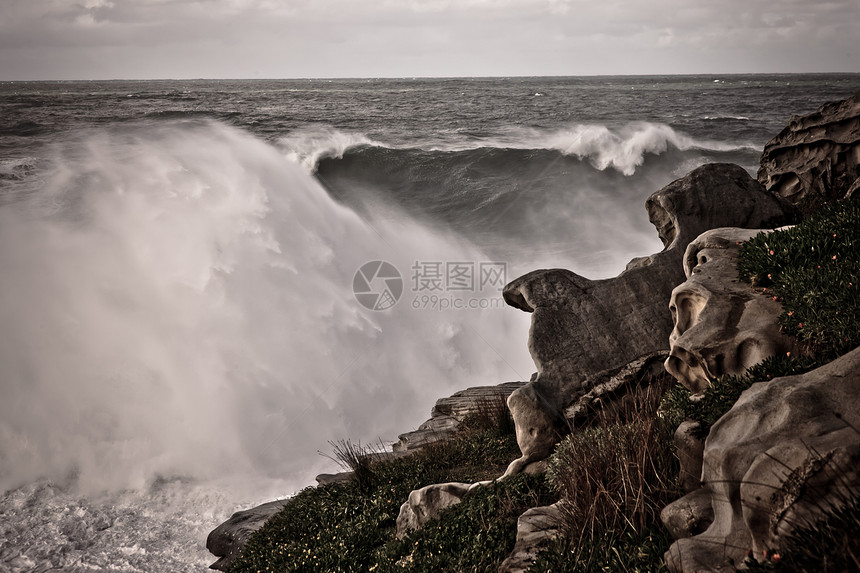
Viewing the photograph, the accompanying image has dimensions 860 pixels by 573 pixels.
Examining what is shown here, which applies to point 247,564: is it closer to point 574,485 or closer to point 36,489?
point 574,485

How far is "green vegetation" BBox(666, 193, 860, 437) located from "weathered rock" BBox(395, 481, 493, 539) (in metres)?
2.40

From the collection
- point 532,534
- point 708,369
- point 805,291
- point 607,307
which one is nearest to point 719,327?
point 708,369

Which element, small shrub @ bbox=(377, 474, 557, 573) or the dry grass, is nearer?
the dry grass

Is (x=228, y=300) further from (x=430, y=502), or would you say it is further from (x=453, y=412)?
(x=430, y=502)

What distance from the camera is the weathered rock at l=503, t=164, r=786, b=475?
23.0ft

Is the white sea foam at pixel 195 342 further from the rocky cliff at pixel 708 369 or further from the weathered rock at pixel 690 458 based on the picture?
the weathered rock at pixel 690 458

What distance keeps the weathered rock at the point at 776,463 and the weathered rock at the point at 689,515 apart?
0.28 feet

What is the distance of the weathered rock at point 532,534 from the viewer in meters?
4.79

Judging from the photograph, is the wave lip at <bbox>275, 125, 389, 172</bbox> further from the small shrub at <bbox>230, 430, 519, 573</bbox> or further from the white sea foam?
the small shrub at <bbox>230, 430, 519, 573</bbox>

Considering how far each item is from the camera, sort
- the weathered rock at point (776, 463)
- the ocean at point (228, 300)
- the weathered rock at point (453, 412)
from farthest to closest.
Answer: the ocean at point (228, 300)
the weathered rock at point (453, 412)
the weathered rock at point (776, 463)

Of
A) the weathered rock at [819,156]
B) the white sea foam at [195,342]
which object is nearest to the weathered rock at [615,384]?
the weathered rock at [819,156]

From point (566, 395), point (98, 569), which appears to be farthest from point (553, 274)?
point (98, 569)

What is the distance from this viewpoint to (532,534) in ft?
16.6

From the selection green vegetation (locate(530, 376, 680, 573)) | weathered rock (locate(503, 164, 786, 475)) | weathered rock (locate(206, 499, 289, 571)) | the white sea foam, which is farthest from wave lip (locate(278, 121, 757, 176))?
green vegetation (locate(530, 376, 680, 573))
